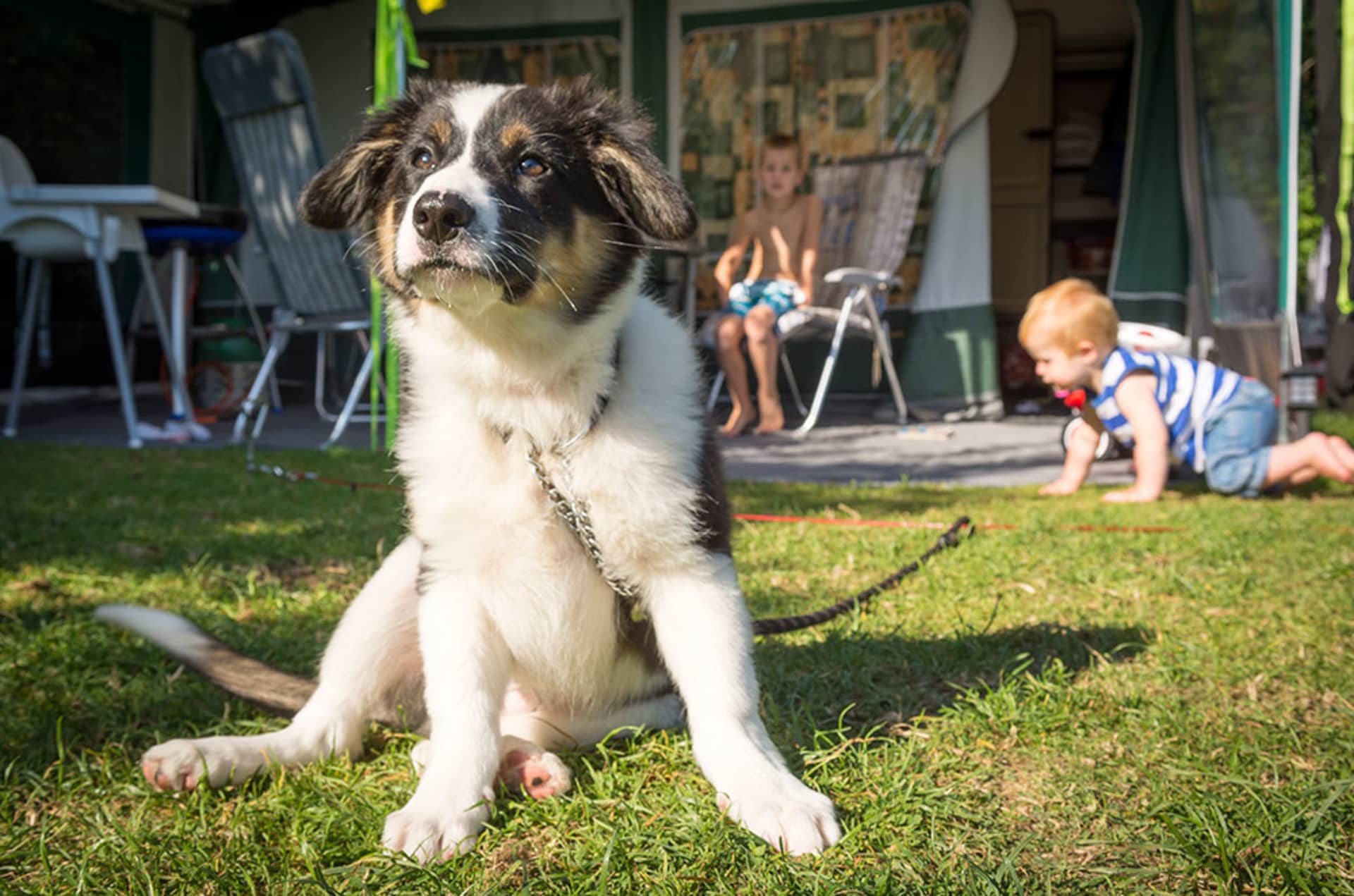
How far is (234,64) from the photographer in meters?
6.38

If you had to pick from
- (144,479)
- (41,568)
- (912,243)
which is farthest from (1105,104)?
(41,568)

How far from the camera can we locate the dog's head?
1.80 m

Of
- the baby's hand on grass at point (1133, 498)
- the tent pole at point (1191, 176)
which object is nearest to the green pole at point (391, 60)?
the baby's hand on grass at point (1133, 498)

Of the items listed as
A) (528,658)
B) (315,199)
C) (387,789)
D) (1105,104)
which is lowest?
(387,789)

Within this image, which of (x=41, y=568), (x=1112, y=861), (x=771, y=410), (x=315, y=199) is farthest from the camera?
(x=771, y=410)

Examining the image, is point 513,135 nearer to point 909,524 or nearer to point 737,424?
point 909,524

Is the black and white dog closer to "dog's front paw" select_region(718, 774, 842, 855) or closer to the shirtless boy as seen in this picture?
"dog's front paw" select_region(718, 774, 842, 855)

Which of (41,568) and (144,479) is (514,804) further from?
(144,479)

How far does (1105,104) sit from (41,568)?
1114cm

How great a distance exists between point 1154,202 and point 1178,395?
426 centimetres

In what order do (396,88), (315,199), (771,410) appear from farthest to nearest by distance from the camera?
(771,410) → (396,88) → (315,199)

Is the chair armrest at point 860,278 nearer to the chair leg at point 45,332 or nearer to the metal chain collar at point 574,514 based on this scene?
the metal chain collar at point 574,514

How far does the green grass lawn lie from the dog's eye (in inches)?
42.2

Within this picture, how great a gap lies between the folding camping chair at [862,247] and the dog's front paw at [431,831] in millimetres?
6025
